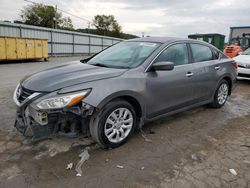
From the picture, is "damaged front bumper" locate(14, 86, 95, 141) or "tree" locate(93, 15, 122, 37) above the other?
"tree" locate(93, 15, 122, 37)

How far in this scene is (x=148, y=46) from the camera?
3727 mm

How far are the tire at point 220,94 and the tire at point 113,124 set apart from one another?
2431 millimetres

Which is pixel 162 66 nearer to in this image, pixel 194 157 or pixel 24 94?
pixel 194 157

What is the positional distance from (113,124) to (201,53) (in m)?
2.46

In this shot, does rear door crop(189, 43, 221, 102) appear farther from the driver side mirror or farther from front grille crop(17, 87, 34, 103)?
front grille crop(17, 87, 34, 103)

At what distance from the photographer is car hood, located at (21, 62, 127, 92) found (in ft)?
9.21

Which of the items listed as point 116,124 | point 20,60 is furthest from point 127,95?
point 20,60

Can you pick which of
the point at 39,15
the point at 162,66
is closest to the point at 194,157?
the point at 162,66

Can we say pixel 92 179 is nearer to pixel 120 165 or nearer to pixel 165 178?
pixel 120 165

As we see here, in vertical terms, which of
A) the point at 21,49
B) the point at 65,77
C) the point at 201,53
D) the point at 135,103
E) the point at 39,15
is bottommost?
the point at 135,103

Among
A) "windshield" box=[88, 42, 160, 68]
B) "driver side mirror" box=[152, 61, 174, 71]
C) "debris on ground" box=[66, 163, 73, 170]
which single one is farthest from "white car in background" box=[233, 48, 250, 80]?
"debris on ground" box=[66, 163, 73, 170]

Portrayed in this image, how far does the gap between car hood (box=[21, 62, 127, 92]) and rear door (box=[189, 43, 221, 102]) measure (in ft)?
5.40

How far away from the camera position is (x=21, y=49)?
15.3m

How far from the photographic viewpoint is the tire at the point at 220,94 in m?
4.89
